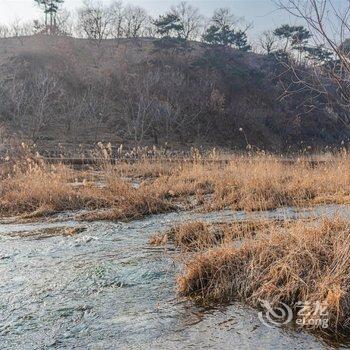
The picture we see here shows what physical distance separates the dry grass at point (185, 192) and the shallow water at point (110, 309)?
288cm

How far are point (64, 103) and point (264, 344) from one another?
44.1m

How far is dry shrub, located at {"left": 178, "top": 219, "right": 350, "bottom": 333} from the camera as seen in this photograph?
3.77m

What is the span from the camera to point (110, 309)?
13.8 ft

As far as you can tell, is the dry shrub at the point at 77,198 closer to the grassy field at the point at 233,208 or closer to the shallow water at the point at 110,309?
the grassy field at the point at 233,208

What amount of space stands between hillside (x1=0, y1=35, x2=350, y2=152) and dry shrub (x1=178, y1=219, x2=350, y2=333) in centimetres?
3011

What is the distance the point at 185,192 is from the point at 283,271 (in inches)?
276

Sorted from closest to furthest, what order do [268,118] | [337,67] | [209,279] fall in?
[209,279] → [337,67] → [268,118]

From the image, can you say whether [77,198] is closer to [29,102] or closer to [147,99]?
A: [29,102]

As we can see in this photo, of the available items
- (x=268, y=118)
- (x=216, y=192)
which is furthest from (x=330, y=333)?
(x=268, y=118)

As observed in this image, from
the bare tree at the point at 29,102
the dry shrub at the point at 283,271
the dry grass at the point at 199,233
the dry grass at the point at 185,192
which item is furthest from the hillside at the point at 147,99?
the dry shrub at the point at 283,271

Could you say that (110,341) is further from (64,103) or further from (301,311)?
(64,103)

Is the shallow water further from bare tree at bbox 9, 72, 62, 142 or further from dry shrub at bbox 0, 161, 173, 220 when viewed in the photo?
bare tree at bbox 9, 72, 62, 142

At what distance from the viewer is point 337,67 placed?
17.7ft

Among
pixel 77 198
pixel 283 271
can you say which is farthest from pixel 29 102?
pixel 283 271
